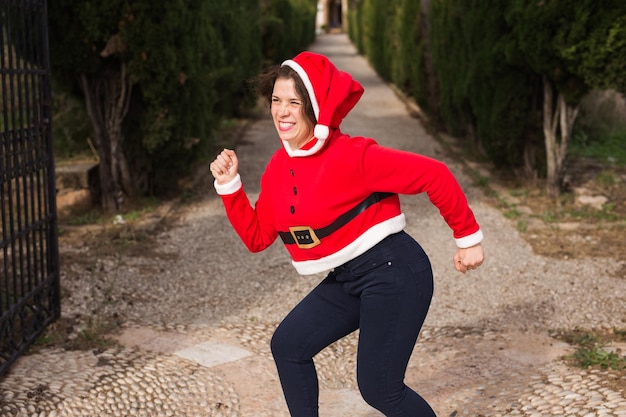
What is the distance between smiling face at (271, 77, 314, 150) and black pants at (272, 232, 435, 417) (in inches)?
18.3

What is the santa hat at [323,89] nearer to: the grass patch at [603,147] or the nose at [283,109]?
the nose at [283,109]

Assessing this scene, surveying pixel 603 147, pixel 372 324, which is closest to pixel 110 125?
pixel 372 324

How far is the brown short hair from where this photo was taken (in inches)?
108

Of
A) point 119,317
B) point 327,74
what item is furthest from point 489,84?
point 327,74

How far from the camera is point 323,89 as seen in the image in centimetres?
271

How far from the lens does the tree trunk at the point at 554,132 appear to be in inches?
307

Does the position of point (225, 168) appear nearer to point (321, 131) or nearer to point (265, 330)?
point (321, 131)

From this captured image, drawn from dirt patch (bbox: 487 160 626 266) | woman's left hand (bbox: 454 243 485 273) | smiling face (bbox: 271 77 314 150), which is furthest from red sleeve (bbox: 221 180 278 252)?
dirt patch (bbox: 487 160 626 266)

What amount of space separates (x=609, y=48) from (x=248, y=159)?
523cm

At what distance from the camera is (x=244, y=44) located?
12883mm

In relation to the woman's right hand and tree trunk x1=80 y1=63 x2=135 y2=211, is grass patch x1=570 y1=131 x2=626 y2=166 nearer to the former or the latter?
tree trunk x1=80 y1=63 x2=135 y2=211

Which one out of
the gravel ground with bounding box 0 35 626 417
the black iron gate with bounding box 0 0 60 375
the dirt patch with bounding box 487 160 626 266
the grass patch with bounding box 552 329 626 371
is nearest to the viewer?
the gravel ground with bounding box 0 35 626 417

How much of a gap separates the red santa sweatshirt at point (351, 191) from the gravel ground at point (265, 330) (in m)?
1.26

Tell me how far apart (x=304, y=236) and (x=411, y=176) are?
438mm
